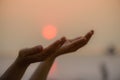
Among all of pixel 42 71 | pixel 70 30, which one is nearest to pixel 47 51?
pixel 42 71

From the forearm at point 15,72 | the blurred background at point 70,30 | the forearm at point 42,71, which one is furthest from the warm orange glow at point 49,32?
the forearm at point 15,72

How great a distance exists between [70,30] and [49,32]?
13 cm

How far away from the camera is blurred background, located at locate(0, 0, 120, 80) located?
1206mm

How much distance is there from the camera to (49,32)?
1.27 m

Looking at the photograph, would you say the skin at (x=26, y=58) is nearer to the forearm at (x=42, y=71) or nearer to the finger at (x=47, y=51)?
the finger at (x=47, y=51)

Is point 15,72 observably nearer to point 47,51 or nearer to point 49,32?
point 47,51

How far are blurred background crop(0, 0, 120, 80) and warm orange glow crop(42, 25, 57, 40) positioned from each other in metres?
0.01

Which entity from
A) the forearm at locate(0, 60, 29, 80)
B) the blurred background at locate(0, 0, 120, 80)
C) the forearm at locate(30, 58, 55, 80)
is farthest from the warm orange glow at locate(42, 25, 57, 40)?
the forearm at locate(0, 60, 29, 80)

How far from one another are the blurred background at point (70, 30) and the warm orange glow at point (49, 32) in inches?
0.5

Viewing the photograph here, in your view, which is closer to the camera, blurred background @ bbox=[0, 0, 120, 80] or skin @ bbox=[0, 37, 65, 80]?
skin @ bbox=[0, 37, 65, 80]

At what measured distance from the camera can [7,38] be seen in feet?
4.05

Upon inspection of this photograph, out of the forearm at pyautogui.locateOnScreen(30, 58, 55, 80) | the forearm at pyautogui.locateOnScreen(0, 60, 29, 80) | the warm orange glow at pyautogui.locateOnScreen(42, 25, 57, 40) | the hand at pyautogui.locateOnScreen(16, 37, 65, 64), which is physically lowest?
the forearm at pyautogui.locateOnScreen(0, 60, 29, 80)

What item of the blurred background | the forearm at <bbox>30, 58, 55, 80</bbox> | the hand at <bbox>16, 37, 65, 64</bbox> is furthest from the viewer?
the blurred background

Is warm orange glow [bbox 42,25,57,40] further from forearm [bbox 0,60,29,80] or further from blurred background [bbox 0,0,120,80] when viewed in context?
forearm [bbox 0,60,29,80]
